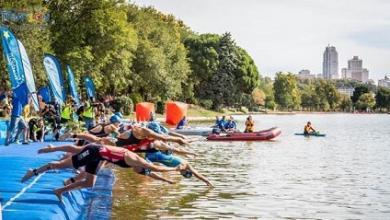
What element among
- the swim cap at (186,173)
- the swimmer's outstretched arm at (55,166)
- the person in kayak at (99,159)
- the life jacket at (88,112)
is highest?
the life jacket at (88,112)

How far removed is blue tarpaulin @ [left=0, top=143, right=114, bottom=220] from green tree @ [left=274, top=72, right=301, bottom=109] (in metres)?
171

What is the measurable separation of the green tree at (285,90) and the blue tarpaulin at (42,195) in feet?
560

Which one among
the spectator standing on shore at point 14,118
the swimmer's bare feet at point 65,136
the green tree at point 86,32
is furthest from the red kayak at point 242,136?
the spectator standing on shore at point 14,118

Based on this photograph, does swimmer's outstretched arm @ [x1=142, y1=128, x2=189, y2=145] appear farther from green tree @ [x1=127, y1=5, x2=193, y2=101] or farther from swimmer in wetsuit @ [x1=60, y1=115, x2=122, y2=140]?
green tree @ [x1=127, y1=5, x2=193, y2=101]

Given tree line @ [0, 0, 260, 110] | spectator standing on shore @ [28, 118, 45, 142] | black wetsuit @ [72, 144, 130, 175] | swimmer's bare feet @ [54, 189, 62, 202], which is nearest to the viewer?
black wetsuit @ [72, 144, 130, 175]

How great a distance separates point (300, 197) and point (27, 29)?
33113 millimetres

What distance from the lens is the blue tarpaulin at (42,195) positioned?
10.4 m

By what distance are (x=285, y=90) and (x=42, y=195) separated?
177517mm

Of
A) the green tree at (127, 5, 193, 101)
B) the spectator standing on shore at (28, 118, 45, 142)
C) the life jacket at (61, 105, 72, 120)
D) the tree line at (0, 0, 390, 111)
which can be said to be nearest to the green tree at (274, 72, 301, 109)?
the tree line at (0, 0, 390, 111)

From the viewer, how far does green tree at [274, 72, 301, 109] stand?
186613 mm

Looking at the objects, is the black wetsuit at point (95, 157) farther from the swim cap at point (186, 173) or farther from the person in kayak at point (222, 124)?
the person in kayak at point (222, 124)

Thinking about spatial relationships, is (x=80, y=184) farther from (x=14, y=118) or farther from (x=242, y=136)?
(x=242, y=136)

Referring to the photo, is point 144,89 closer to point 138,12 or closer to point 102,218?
point 138,12

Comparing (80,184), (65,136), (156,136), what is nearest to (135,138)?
(156,136)
